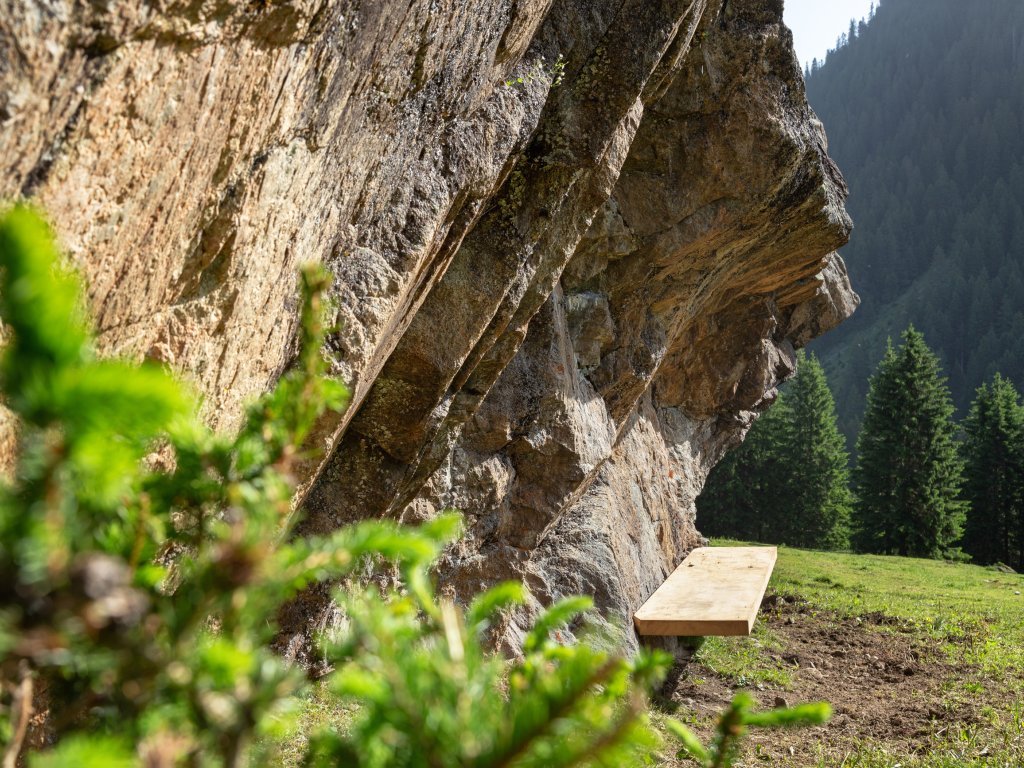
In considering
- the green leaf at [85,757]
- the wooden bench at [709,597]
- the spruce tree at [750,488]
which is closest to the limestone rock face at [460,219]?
the wooden bench at [709,597]

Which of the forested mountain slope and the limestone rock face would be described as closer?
the limestone rock face

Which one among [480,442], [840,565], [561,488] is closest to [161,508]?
[480,442]

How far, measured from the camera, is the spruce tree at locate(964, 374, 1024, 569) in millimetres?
29062

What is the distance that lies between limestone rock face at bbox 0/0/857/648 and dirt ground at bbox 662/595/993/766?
1181 millimetres

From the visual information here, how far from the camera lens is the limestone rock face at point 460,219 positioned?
→ 1.87m

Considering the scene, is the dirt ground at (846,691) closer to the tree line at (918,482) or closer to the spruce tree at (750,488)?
the tree line at (918,482)

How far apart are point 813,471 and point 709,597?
2975 centimetres

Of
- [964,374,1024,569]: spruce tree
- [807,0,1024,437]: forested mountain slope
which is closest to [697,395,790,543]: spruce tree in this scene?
[964,374,1024,569]: spruce tree

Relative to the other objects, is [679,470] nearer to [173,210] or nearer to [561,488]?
[561,488]

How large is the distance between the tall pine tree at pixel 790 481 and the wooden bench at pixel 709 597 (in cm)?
2626

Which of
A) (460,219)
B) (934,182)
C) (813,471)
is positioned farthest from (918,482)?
(934,182)

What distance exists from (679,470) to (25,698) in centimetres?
1111

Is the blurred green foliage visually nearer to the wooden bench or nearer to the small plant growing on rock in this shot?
the small plant growing on rock

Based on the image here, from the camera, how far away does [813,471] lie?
116 feet
